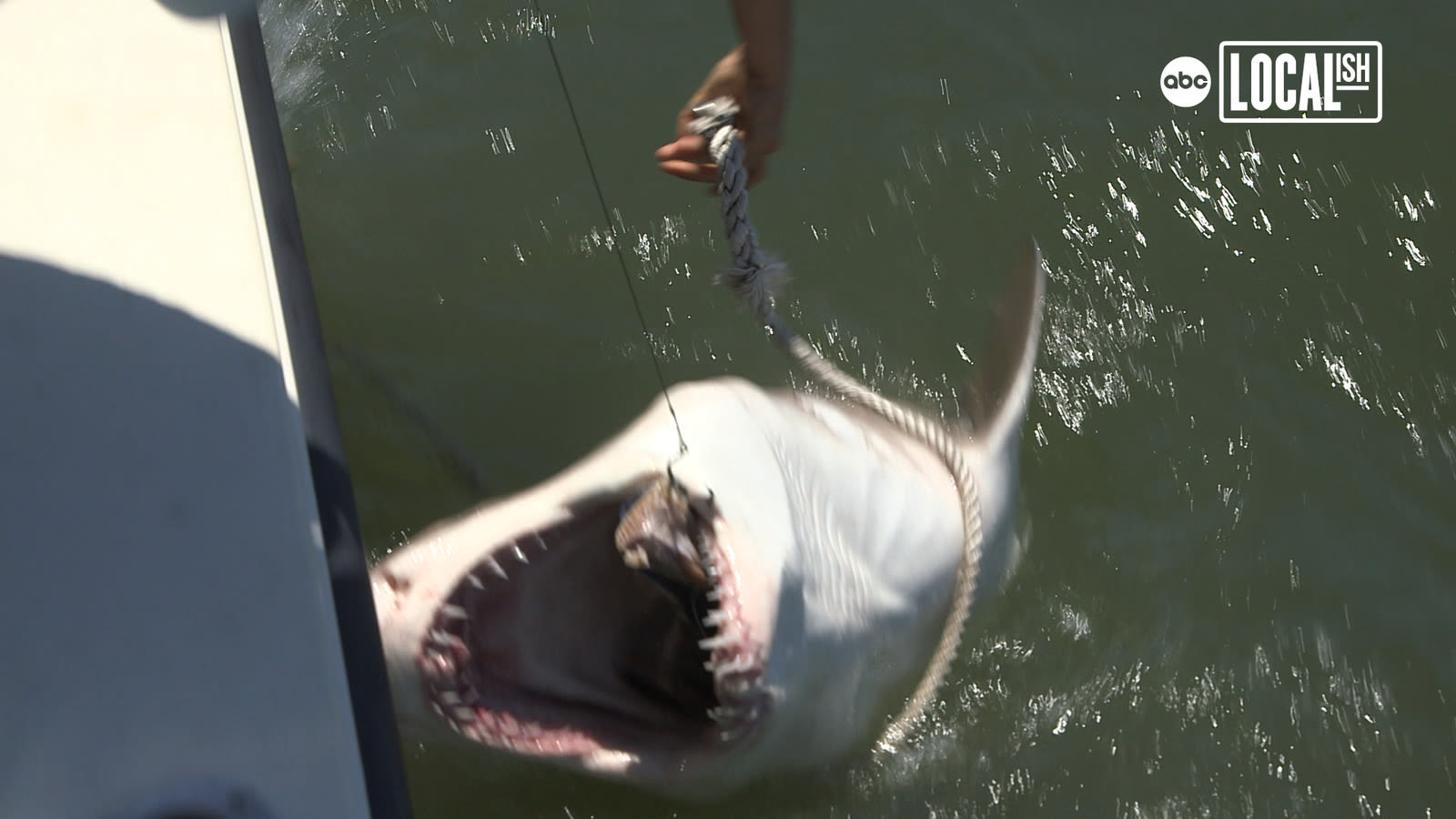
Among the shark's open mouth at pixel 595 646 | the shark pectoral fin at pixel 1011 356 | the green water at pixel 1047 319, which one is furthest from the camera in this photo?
the green water at pixel 1047 319

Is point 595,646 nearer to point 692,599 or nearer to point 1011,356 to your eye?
point 692,599

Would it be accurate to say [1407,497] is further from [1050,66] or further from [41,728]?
[41,728]

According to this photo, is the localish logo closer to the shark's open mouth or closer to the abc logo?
the abc logo

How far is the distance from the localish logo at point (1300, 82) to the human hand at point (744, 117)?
1.79 m

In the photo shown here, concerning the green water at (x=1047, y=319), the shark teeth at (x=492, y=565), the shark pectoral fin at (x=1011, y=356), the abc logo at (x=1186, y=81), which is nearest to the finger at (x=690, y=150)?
the shark teeth at (x=492, y=565)

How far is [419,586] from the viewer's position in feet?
4.75

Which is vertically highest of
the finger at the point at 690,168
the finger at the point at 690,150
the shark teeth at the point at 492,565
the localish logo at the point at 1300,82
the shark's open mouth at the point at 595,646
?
the finger at the point at 690,150

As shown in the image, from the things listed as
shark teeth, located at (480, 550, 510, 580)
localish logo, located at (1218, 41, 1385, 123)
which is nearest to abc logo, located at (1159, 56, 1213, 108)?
localish logo, located at (1218, 41, 1385, 123)

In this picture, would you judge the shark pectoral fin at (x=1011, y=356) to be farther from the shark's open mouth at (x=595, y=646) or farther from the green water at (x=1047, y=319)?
the shark's open mouth at (x=595, y=646)

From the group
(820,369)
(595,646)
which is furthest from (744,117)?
(595,646)

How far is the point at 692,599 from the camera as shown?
5.29 ft

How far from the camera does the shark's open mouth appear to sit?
1443mm

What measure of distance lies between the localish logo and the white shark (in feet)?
5.13

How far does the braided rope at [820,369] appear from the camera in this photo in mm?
1529
